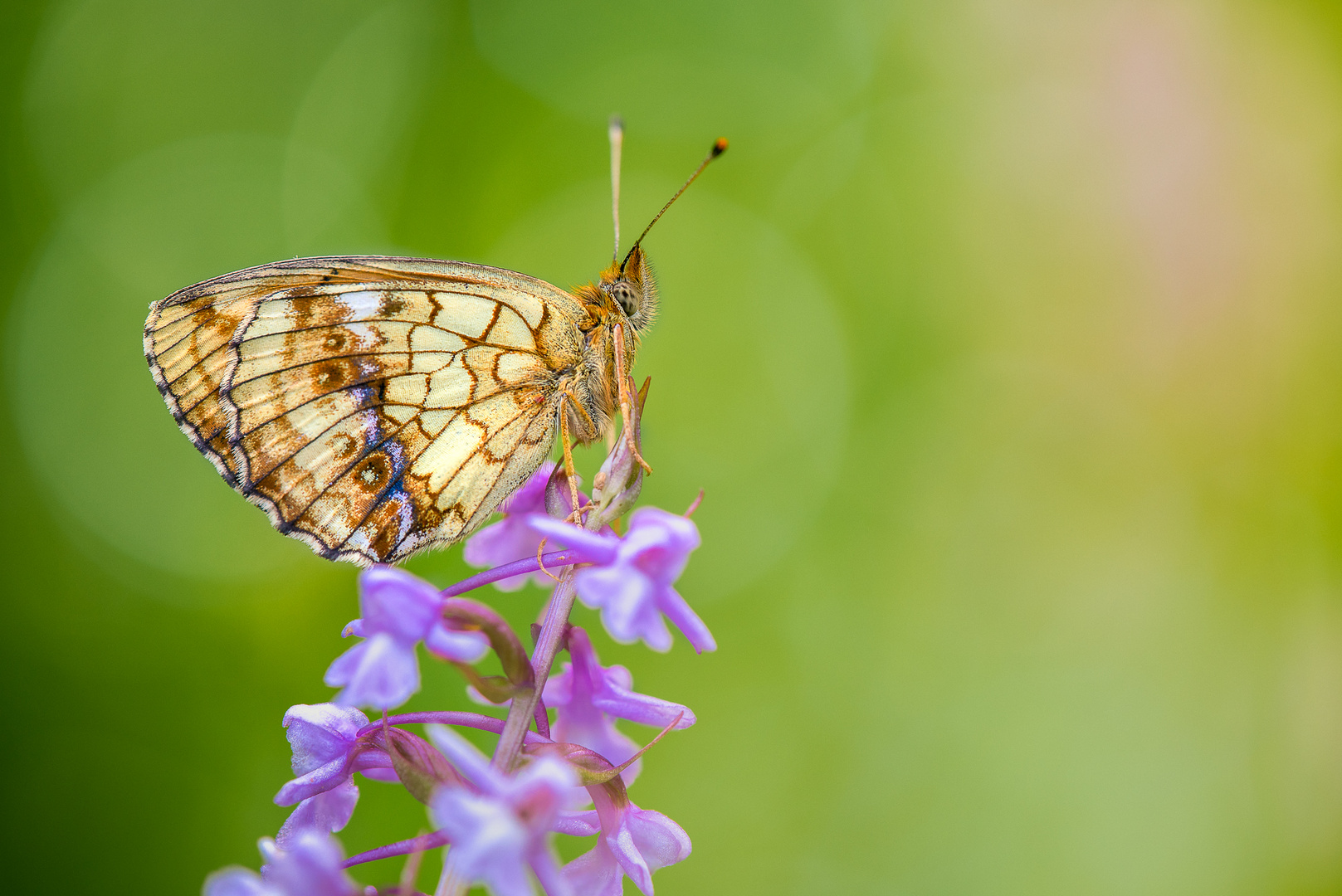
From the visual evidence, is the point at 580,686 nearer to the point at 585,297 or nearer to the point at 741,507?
the point at 585,297

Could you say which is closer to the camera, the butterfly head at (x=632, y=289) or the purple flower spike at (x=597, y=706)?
the purple flower spike at (x=597, y=706)

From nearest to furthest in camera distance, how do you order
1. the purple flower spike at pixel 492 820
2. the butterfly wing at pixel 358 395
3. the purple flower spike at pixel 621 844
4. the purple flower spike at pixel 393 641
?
the purple flower spike at pixel 492 820 → the purple flower spike at pixel 393 641 → the purple flower spike at pixel 621 844 → the butterfly wing at pixel 358 395

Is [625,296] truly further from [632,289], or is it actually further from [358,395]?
[358,395]

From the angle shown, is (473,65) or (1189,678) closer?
(1189,678)

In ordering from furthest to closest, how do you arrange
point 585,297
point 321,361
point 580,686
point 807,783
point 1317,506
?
point 807,783
point 1317,506
point 585,297
point 321,361
point 580,686

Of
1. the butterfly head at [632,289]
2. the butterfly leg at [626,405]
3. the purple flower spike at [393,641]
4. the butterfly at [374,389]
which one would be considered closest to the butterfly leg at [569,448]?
the butterfly at [374,389]

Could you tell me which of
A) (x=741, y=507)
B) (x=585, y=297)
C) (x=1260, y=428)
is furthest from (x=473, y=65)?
(x=1260, y=428)

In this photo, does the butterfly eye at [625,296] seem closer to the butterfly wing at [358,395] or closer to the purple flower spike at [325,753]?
the butterfly wing at [358,395]
